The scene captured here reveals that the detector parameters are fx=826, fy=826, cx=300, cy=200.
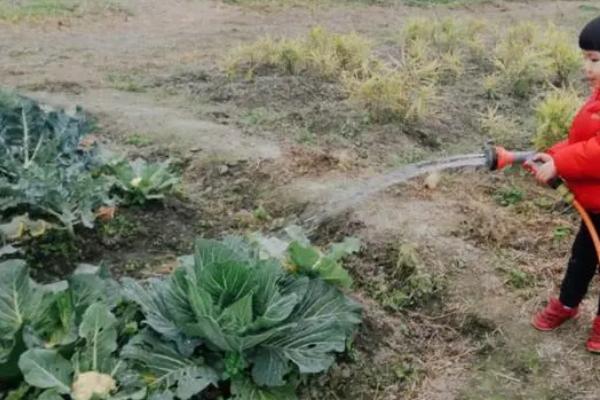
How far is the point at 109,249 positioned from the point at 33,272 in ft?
1.34

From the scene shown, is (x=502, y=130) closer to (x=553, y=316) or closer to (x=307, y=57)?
(x=307, y=57)

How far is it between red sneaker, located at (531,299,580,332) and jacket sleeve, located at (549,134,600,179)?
578 mm

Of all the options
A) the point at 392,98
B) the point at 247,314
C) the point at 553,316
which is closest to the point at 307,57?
the point at 392,98

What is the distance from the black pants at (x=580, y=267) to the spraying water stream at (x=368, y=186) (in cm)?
72

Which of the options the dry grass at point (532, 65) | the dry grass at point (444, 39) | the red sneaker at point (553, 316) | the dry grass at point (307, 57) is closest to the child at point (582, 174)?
the red sneaker at point (553, 316)

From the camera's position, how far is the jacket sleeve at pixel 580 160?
2.77 meters

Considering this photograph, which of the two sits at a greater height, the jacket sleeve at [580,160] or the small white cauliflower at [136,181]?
the jacket sleeve at [580,160]

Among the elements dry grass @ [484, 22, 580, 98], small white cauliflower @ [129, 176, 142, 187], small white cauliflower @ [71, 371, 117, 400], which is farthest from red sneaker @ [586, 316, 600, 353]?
dry grass @ [484, 22, 580, 98]

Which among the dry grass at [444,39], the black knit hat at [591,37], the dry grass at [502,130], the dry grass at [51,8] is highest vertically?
the black knit hat at [591,37]

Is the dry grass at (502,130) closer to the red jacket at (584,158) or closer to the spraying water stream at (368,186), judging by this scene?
the spraying water stream at (368,186)

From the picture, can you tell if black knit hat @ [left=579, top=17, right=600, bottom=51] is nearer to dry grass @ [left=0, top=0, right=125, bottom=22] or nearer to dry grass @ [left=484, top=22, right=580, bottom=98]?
dry grass @ [left=484, top=22, right=580, bottom=98]

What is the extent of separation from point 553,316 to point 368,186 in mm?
1372

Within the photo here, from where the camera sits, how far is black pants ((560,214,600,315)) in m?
3.04

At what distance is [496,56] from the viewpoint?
6781 mm
